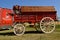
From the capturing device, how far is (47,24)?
19.6m

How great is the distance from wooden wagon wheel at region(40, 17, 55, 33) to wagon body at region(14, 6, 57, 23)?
0.38 metres

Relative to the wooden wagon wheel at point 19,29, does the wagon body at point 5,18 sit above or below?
above

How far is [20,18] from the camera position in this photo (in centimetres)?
1955

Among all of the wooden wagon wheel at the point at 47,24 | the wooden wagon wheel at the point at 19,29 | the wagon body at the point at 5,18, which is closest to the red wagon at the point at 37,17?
the wooden wagon wheel at the point at 47,24

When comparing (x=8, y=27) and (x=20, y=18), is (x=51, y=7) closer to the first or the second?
(x=20, y=18)

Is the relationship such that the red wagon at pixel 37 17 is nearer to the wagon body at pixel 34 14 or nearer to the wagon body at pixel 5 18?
the wagon body at pixel 34 14

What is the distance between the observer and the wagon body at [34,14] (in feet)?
64.2

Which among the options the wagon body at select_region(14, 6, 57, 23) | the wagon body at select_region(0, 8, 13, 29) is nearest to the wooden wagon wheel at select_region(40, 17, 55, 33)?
the wagon body at select_region(14, 6, 57, 23)

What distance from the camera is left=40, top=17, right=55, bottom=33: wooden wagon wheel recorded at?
1955cm

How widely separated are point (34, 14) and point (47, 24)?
1.44 metres

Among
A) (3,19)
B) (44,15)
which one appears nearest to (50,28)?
(44,15)

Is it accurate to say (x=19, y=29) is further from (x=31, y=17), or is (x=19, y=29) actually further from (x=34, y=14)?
(x=34, y=14)

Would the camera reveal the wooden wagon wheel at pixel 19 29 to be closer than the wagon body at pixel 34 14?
Yes

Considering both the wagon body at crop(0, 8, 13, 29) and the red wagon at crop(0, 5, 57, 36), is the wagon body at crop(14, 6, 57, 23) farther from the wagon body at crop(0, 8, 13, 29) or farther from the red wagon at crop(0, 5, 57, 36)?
the wagon body at crop(0, 8, 13, 29)
